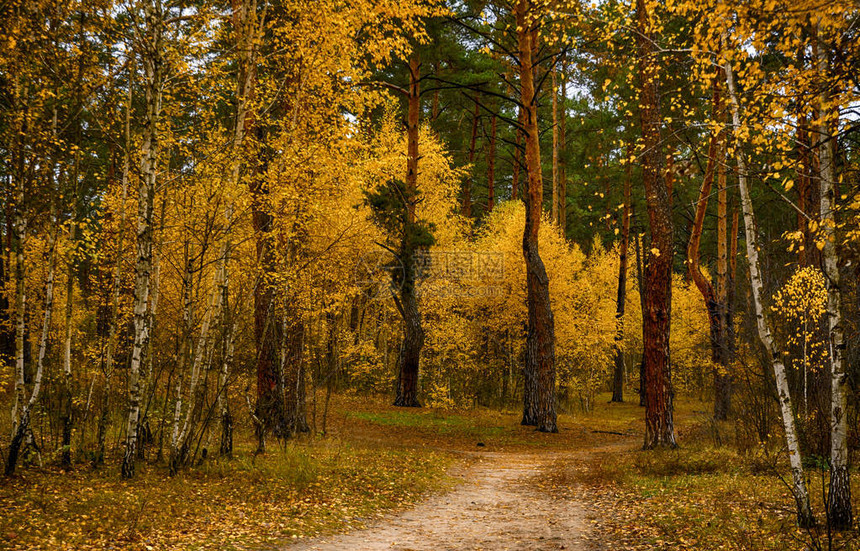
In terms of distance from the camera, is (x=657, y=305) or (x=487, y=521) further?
(x=657, y=305)

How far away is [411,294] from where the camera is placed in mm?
20016

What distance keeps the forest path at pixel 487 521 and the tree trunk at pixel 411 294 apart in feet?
30.3

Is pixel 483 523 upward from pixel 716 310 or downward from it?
downward

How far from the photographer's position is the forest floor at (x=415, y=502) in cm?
577

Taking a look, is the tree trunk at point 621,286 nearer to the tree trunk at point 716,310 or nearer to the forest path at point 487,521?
the tree trunk at point 716,310

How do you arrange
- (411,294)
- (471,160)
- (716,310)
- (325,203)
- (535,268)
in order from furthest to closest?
(471,160) → (411,294) → (716,310) → (535,268) → (325,203)

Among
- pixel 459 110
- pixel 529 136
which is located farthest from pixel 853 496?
pixel 459 110

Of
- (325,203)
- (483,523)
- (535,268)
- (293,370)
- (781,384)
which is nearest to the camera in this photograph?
(781,384)

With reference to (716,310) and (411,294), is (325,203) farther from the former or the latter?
(716,310)

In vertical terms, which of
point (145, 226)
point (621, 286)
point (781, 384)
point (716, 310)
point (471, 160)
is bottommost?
point (781, 384)

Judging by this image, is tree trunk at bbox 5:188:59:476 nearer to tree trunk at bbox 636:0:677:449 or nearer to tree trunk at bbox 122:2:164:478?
tree trunk at bbox 122:2:164:478

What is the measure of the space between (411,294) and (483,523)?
13.0 meters

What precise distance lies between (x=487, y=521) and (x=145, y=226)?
6.20 metres

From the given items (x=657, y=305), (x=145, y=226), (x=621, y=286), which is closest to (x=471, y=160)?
(x=621, y=286)
